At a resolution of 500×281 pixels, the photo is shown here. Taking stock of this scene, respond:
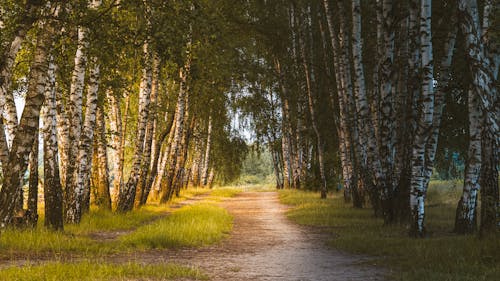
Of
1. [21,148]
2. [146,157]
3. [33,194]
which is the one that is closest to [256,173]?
[146,157]

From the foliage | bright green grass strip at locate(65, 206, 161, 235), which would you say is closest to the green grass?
bright green grass strip at locate(65, 206, 161, 235)

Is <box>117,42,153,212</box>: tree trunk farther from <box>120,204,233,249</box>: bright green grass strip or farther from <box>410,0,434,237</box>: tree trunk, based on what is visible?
<box>410,0,434,237</box>: tree trunk

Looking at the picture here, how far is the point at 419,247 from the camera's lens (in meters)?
9.91

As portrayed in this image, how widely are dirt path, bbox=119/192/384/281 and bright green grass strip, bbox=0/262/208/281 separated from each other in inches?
25.0

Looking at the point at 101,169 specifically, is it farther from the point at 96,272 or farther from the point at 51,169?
the point at 96,272

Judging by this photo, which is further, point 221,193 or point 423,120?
point 221,193

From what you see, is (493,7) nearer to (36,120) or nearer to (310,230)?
(310,230)

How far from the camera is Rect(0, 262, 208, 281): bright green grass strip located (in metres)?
6.96

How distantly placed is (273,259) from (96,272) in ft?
13.1

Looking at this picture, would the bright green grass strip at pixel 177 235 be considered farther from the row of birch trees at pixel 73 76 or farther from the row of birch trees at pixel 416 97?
the row of birch trees at pixel 416 97

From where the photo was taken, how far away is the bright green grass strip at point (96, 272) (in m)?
6.96

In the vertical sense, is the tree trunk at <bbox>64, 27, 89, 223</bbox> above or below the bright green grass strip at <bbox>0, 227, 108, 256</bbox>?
above

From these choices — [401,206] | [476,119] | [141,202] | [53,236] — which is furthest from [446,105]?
[53,236]

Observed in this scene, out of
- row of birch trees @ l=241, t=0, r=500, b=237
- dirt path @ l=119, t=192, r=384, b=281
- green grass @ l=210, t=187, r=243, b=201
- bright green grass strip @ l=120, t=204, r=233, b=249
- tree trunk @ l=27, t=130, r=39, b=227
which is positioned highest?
row of birch trees @ l=241, t=0, r=500, b=237
